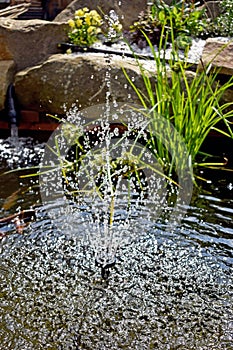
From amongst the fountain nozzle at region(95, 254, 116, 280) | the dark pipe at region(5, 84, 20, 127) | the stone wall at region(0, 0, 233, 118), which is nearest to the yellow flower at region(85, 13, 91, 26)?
the stone wall at region(0, 0, 233, 118)

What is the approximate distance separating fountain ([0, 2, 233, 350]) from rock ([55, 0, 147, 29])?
3.23 metres

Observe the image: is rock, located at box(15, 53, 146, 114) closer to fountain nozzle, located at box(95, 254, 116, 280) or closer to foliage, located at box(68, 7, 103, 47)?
foliage, located at box(68, 7, 103, 47)

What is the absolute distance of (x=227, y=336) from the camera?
182 centimetres

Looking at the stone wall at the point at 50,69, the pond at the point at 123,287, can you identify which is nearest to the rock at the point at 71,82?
the stone wall at the point at 50,69

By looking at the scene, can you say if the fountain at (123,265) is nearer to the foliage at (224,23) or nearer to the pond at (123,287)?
the pond at (123,287)

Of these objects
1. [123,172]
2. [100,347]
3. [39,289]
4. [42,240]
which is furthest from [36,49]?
[100,347]

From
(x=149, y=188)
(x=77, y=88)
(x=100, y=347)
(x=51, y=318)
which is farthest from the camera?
(x=77, y=88)

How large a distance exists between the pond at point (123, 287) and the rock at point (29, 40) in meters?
2.84

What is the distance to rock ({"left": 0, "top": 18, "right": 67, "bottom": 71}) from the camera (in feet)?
17.2

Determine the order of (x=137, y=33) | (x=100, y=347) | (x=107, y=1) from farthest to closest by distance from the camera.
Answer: (x=107, y=1), (x=137, y=33), (x=100, y=347)

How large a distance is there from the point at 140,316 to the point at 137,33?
4.23m

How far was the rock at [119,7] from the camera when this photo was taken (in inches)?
239

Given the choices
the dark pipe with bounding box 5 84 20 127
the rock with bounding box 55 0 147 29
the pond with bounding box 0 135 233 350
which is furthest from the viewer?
the rock with bounding box 55 0 147 29

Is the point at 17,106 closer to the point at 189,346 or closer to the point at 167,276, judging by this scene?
the point at 167,276
